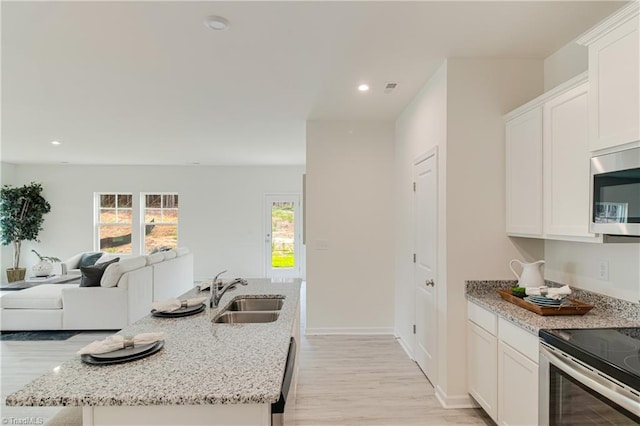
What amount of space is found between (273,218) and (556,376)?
6943 millimetres

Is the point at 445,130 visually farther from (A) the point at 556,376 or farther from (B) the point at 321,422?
(B) the point at 321,422

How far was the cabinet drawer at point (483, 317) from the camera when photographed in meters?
2.29

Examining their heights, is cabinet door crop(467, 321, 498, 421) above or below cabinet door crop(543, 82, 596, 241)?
below

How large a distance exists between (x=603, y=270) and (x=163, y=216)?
27.1ft

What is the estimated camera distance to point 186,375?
1.33 meters

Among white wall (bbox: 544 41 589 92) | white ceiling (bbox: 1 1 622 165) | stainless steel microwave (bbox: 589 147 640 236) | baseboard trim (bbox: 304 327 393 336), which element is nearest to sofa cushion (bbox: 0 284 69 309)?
white ceiling (bbox: 1 1 622 165)

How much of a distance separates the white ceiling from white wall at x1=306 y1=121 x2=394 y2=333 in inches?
13.3

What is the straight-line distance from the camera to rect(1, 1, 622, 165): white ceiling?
81.4 inches

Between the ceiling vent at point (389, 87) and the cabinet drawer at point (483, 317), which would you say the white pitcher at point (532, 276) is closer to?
the cabinet drawer at point (483, 317)

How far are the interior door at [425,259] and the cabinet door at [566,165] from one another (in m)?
0.86

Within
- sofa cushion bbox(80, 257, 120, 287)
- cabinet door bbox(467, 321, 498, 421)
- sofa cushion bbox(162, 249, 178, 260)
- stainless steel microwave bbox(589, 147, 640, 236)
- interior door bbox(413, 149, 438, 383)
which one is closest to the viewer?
stainless steel microwave bbox(589, 147, 640, 236)

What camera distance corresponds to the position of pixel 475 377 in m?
2.54

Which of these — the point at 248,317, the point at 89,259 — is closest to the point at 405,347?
the point at 248,317

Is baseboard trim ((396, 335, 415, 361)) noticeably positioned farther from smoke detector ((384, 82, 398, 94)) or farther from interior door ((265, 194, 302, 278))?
interior door ((265, 194, 302, 278))
